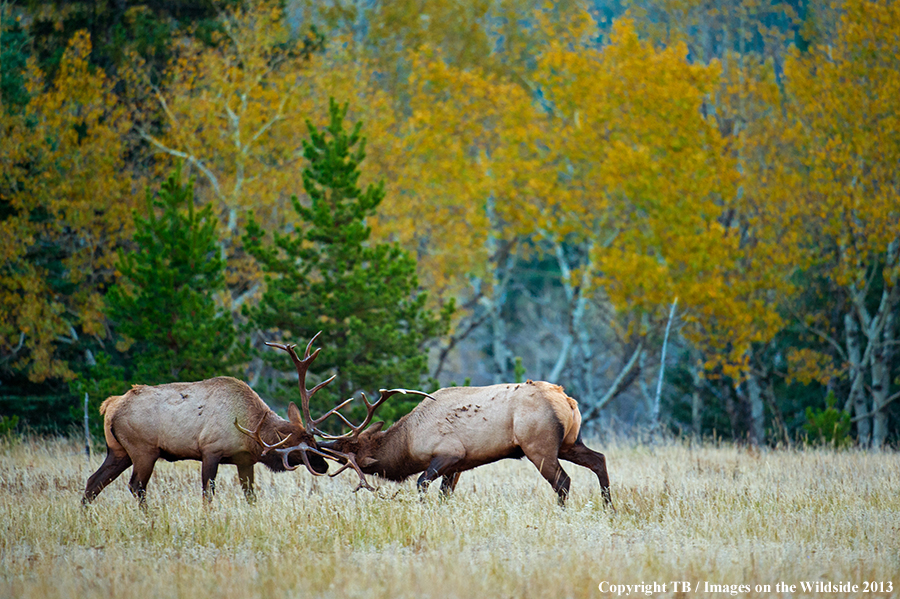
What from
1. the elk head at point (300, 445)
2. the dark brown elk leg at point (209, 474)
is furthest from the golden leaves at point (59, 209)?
the elk head at point (300, 445)

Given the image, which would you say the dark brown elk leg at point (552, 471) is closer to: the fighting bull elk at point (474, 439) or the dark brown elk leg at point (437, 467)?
the fighting bull elk at point (474, 439)

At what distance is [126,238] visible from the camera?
762 inches

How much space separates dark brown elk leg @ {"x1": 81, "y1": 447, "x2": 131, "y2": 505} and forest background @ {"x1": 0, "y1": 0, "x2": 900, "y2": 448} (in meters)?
5.94

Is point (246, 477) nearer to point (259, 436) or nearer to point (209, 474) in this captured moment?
point (209, 474)

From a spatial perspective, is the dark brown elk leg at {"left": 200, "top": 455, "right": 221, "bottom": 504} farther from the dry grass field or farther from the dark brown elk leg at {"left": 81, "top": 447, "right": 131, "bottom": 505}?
the dark brown elk leg at {"left": 81, "top": 447, "right": 131, "bottom": 505}

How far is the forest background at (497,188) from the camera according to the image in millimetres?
17938

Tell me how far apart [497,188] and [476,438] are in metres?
14.1

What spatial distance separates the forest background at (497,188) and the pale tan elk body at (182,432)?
574 centimetres

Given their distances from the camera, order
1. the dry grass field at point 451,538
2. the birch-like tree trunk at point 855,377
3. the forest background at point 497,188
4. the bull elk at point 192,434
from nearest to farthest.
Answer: the dry grass field at point 451,538 → the bull elk at point 192,434 → the forest background at point 497,188 → the birch-like tree trunk at point 855,377

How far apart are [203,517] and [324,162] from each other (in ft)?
26.4

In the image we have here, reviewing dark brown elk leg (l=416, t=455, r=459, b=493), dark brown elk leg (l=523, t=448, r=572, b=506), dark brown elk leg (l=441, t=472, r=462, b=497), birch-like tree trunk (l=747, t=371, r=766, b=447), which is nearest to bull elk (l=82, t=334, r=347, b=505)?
dark brown elk leg (l=416, t=455, r=459, b=493)

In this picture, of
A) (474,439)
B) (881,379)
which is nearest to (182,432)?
(474,439)

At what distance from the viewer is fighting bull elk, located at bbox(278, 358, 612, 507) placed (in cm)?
770

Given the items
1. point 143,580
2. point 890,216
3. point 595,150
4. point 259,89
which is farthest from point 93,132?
point 890,216
